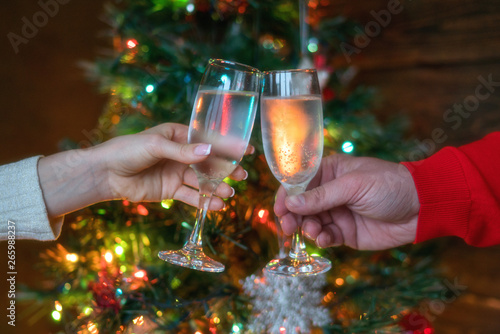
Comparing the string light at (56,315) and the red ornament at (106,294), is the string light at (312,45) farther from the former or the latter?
the string light at (56,315)

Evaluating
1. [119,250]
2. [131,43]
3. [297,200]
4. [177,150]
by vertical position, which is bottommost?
[119,250]

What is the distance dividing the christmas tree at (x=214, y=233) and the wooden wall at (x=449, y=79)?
1.72 feet

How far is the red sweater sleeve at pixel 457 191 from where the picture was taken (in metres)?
1.01

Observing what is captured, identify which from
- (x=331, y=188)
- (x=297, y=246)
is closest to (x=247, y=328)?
(x=297, y=246)

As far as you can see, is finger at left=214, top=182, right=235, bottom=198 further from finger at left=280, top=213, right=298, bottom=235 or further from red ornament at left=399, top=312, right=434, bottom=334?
red ornament at left=399, top=312, right=434, bottom=334

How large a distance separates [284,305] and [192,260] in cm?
37

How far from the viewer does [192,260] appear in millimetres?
834

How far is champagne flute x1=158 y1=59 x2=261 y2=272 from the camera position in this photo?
2.75 ft

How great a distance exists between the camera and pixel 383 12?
1808 mm

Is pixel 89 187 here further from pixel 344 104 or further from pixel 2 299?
pixel 2 299

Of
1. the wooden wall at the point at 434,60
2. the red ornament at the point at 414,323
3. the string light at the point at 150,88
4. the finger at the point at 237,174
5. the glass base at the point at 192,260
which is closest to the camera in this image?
the glass base at the point at 192,260

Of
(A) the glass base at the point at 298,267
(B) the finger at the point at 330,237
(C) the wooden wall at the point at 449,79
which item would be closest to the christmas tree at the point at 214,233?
(B) the finger at the point at 330,237

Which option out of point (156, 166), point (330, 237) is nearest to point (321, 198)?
point (330, 237)

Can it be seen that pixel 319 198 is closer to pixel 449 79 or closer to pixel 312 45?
pixel 312 45
